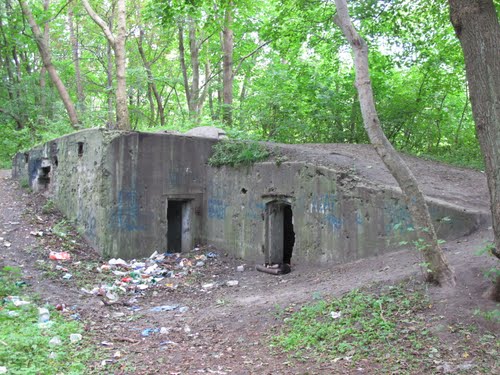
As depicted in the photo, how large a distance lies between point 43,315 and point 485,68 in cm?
664

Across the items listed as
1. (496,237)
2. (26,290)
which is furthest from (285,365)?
(26,290)

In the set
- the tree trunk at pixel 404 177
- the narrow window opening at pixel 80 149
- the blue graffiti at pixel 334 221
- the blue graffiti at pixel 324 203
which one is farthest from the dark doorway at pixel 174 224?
the tree trunk at pixel 404 177

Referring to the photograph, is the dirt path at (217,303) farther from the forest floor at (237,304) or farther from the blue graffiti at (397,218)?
the blue graffiti at (397,218)

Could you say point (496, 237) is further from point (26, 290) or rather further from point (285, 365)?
point (26, 290)

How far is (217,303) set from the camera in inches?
324

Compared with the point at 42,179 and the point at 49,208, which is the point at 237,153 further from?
the point at 42,179

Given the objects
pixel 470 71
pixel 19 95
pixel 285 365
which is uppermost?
pixel 19 95

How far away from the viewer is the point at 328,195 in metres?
9.14

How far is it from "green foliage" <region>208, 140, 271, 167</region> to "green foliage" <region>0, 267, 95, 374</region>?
544 cm

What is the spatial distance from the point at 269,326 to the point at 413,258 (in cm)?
253

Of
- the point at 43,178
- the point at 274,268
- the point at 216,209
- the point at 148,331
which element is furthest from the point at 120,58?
the point at 148,331

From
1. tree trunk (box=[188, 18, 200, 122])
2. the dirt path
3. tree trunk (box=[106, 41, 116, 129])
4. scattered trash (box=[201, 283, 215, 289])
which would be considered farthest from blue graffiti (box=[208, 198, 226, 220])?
tree trunk (box=[106, 41, 116, 129])

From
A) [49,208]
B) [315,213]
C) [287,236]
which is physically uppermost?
[315,213]

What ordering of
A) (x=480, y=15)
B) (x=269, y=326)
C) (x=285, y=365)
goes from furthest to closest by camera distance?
(x=269, y=326), (x=285, y=365), (x=480, y=15)
